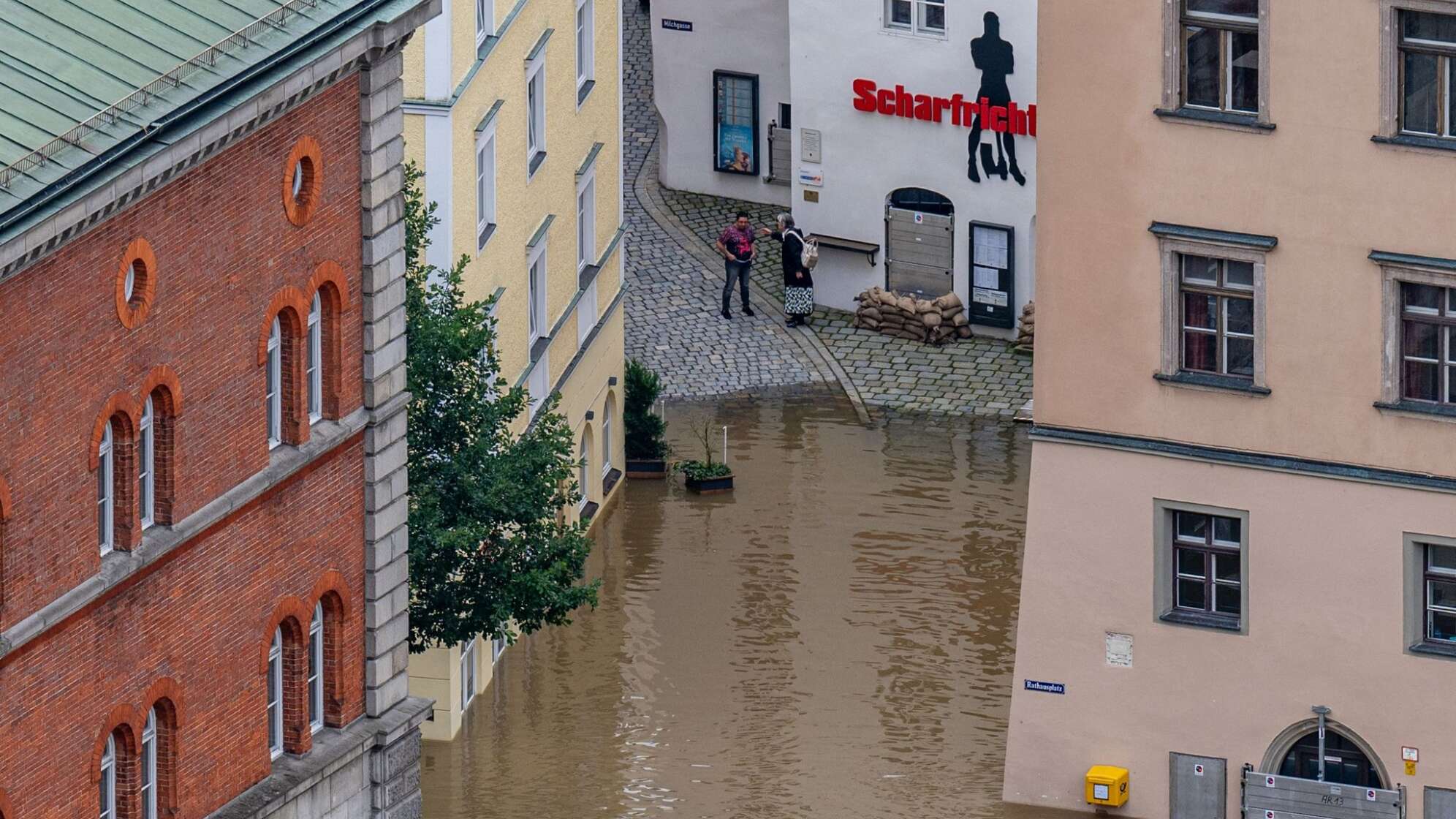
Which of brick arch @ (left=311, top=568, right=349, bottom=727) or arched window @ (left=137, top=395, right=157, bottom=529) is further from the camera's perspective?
brick arch @ (left=311, top=568, right=349, bottom=727)

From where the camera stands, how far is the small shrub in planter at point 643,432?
244ft

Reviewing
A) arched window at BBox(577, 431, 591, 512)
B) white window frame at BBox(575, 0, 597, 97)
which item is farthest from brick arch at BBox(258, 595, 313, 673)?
white window frame at BBox(575, 0, 597, 97)

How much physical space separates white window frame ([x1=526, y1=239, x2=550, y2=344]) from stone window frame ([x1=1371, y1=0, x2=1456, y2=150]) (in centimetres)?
1615

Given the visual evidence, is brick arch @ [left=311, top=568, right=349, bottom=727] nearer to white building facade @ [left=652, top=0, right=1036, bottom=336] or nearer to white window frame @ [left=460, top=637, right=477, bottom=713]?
white window frame @ [left=460, top=637, right=477, bottom=713]

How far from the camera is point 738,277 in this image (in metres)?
83.1

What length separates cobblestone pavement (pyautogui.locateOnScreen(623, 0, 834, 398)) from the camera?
263ft

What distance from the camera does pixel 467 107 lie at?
203ft

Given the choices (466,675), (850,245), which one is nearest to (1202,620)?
(466,675)

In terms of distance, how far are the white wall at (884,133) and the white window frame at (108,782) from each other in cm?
3486

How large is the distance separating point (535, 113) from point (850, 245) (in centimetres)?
1653

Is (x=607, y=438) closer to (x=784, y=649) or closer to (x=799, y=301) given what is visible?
(x=784, y=649)

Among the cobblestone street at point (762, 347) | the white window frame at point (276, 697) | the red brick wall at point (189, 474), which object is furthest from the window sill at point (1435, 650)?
the cobblestone street at point (762, 347)

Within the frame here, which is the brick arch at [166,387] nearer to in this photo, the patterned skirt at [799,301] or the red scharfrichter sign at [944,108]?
the red scharfrichter sign at [944,108]

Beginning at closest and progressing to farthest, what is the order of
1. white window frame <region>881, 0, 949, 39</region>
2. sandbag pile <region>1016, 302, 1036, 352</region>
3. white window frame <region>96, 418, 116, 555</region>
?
white window frame <region>96, 418, 116, 555</region> < white window frame <region>881, 0, 949, 39</region> < sandbag pile <region>1016, 302, 1036, 352</region>
